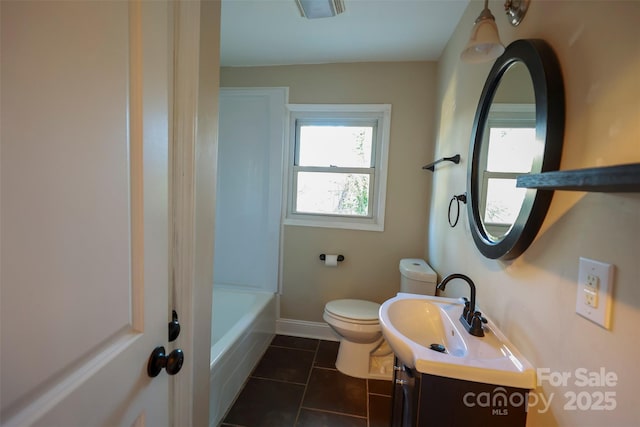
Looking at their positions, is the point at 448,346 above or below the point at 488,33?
below

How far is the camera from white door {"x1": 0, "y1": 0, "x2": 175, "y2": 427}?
42 centimetres

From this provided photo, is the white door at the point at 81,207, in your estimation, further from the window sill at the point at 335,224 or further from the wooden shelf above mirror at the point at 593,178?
the window sill at the point at 335,224

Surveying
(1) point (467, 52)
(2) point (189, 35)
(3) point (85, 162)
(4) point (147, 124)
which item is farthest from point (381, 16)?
(3) point (85, 162)

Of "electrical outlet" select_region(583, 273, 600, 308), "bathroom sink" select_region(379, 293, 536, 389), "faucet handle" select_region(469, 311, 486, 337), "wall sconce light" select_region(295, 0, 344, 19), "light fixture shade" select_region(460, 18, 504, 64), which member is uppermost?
"wall sconce light" select_region(295, 0, 344, 19)

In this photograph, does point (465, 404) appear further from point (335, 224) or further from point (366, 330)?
point (335, 224)

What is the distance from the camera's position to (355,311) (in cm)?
216

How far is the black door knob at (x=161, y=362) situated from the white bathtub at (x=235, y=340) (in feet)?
2.71

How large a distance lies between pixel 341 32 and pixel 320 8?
1.05 feet

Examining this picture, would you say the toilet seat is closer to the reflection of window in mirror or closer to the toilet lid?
the toilet lid

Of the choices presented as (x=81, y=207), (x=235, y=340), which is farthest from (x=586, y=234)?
(x=235, y=340)

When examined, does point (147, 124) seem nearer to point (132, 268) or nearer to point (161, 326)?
point (132, 268)

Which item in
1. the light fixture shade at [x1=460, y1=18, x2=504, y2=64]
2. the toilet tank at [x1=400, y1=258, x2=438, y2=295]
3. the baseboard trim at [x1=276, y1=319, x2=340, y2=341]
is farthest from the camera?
the baseboard trim at [x1=276, y1=319, x2=340, y2=341]

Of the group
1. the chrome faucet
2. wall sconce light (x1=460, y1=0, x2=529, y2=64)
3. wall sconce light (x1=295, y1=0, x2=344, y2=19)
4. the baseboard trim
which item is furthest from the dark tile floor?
wall sconce light (x1=295, y1=0, x2=344, y2=19)

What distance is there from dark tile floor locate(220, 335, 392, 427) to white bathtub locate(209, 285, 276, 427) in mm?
90
